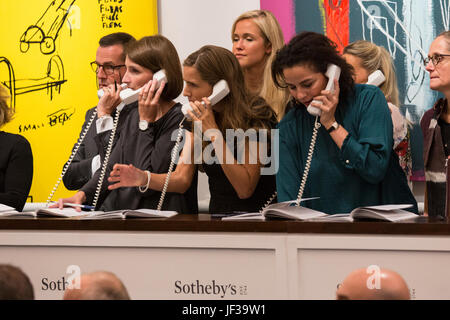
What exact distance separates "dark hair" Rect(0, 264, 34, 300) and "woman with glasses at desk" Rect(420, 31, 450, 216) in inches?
99.3

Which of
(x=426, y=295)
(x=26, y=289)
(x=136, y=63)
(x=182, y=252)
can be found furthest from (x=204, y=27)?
(x=26, y=289)

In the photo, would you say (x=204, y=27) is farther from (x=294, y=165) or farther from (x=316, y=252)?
(x=316, y=252)

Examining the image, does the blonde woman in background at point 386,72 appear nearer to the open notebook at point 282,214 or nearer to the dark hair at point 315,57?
the dark hair at point 315,57

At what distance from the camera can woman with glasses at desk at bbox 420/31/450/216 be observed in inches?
136

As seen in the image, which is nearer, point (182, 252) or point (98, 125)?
point (182, 252)

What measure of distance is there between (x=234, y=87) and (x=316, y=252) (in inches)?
45.2

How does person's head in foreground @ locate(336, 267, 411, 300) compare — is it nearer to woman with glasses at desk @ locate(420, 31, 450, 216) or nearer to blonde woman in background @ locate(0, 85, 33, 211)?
woman with glasses at desk @ locate(420, 31, 450, 216)

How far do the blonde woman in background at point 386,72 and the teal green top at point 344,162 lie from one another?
Answer: 0.86 m

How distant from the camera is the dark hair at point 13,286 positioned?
133 centimetres

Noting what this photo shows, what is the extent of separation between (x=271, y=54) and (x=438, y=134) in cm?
97

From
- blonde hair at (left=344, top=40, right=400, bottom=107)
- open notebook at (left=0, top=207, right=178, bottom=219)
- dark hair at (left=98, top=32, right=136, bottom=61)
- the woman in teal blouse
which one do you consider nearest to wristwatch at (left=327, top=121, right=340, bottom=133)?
the woman in teal blouse

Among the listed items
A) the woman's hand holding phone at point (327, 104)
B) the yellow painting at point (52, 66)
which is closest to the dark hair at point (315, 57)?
the woman's hand holding phone at point (327, 104)
